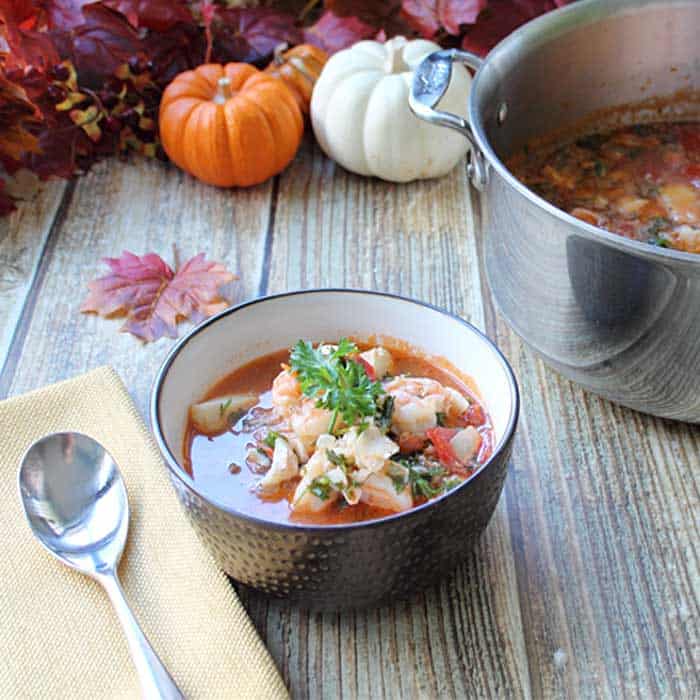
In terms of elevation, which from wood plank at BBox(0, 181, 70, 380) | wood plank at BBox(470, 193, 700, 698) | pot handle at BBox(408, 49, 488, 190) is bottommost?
wood plank at BBox(470, 193, 700, 698)

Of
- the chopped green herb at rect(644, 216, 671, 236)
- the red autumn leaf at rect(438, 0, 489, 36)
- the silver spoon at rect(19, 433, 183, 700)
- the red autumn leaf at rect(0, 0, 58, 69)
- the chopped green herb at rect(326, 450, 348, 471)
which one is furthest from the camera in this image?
the red autumn leaf at rect(438, 0, 489, 36)

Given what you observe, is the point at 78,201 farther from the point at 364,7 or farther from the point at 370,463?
the point at 370,463

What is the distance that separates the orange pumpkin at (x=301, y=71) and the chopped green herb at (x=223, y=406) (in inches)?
42.9

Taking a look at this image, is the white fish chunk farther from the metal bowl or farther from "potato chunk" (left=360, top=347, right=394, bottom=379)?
"potato chunk" (left=360, top=347, right=394, bottom=379)

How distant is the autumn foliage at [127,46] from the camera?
7.13ft

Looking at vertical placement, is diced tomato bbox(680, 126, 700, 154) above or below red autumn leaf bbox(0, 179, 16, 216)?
below

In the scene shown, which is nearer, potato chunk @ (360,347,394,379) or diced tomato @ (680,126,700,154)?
potato chunk @ (360,347,394,379)

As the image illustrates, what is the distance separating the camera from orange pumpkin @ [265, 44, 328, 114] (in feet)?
7.82

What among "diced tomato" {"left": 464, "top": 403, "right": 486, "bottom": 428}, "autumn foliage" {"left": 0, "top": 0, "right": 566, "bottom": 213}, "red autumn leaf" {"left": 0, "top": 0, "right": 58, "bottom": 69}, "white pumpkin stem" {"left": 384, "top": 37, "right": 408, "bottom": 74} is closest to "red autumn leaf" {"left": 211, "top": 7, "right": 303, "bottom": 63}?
"autumn foliage" {"left": 0, "top": 0, "right": 566, "bottom": 213}

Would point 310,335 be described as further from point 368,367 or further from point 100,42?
point 100,42

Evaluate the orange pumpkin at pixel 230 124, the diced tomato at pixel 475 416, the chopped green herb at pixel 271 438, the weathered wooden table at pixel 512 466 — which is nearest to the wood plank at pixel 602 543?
the weathered wooden table at pixel 512 466

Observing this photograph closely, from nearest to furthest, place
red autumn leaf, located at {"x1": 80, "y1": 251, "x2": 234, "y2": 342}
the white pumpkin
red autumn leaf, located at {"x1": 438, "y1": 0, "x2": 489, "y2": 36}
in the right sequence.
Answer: red autumn leaf, located at {"x1": 80, "y1": 251, "x2": 234, "y2": 342}, the white pumpkin, red autumn leaf, located at {"x1": 438, "y1": 0, "x2": 489, "y2": 36}

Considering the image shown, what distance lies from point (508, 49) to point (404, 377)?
2.41 feet

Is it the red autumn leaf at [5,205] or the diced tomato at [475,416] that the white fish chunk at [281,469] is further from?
the red autumn leaf at [5,205]
